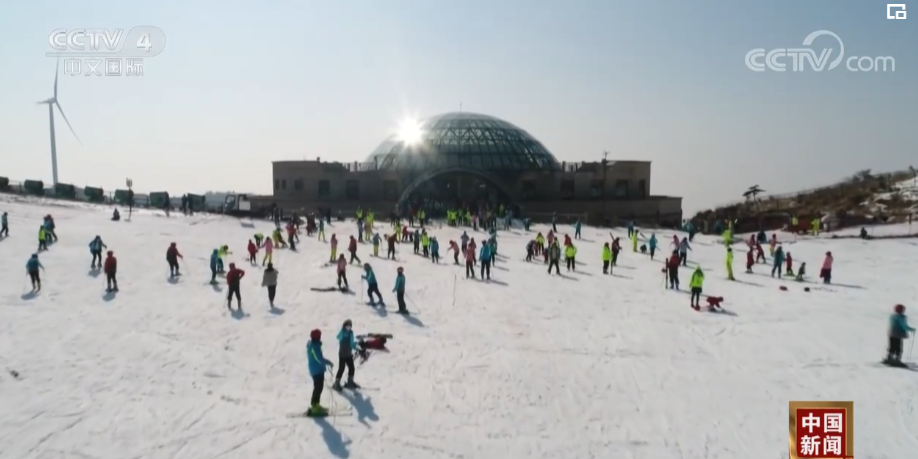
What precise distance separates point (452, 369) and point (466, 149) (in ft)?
133

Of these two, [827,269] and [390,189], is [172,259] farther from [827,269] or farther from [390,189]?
[390,189]

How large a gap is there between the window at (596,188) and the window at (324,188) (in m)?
20.1

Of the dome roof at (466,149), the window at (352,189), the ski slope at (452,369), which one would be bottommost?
the ski slope at (452,369)

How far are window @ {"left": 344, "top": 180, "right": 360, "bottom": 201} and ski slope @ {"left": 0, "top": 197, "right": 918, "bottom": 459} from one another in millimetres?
29684

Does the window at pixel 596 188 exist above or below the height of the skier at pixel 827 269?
above

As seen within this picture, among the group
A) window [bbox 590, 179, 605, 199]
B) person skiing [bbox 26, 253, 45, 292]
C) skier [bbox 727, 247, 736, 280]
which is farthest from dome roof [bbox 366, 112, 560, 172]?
person skiing [bbox 26, 253, 45, 292]

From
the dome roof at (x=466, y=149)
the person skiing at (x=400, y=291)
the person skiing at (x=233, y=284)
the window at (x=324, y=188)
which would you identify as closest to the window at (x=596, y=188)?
the dome roof at (x=466, y=149)

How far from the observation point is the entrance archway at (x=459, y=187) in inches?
1767

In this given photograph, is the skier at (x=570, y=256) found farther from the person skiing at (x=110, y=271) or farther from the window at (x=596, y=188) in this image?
the window at (x=596, y=188)

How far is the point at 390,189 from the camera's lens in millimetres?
48875

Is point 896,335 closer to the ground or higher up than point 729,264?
closer to the ground

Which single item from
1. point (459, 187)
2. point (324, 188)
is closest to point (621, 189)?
point (459, 187)

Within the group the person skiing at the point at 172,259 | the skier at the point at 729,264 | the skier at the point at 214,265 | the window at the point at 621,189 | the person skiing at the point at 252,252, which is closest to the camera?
the skier at the point at 214,265

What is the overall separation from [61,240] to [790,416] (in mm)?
23657
